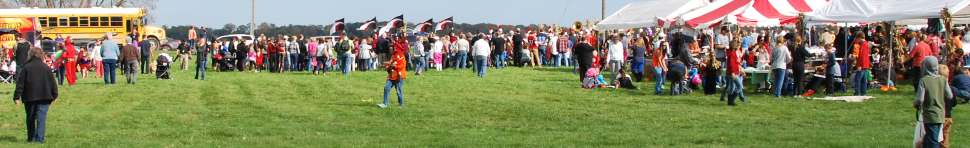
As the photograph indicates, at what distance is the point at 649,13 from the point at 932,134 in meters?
18.9

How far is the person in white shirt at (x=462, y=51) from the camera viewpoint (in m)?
34.0

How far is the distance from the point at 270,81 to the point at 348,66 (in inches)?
160

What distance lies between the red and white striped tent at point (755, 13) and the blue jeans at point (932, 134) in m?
14.1

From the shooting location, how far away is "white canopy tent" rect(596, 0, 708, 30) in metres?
28.4

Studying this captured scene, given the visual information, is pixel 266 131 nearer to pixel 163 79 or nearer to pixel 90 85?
pixel 90 85

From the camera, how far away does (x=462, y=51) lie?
34.2 m

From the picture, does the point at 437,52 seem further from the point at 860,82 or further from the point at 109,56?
the point at 860,82

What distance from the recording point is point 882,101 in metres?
19.8

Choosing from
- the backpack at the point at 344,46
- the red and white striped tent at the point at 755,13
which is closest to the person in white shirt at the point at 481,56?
the backpack at the point at 344,46

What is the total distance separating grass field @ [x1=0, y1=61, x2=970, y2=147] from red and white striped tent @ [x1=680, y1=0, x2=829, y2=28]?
3.30 metres

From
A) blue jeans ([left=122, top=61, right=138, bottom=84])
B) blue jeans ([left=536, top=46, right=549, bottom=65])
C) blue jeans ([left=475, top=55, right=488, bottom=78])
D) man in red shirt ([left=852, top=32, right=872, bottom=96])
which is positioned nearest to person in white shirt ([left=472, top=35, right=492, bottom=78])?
blue jeans ([left=475, top=55, right=488, bottom=78])

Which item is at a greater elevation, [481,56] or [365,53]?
[365,53]

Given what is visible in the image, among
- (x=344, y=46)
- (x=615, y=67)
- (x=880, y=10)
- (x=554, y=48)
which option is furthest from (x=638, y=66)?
(x=554, y=48)

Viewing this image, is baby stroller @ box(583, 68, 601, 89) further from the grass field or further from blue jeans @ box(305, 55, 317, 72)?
blue jeans @ box(305, 55, 317, 72)
